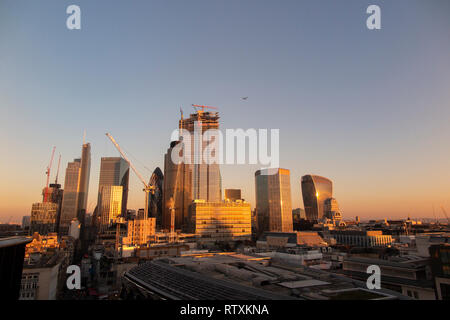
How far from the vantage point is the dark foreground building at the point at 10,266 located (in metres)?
14.7

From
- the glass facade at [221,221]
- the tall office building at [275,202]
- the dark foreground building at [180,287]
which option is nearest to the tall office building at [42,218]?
the glass facade at [221,221]

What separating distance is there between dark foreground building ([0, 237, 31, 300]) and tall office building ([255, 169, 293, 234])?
174m

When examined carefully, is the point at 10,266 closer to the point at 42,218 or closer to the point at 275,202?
the point at 275,202

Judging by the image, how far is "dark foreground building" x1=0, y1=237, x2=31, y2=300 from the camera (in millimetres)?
14716

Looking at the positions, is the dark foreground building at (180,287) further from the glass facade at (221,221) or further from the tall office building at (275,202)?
the tall office building at (275,202)

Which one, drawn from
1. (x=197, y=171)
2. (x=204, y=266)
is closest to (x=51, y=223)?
(x=197, y=171)

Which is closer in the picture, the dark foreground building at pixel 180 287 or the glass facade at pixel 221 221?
the dark foreground building at pixel 180 287

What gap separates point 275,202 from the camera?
188 m

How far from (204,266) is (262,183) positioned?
16257 centimetres

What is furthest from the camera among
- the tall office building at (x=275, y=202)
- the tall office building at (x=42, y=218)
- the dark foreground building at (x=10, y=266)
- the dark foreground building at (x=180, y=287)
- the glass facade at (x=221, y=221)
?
the tall office building at (x=275, y=202)

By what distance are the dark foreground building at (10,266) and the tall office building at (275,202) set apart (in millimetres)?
173997

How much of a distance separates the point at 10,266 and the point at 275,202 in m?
179
